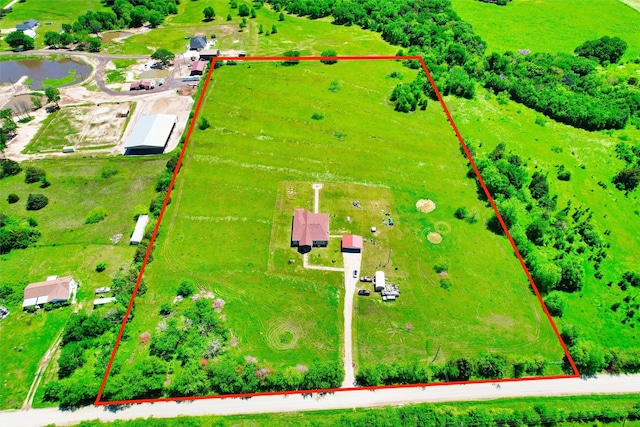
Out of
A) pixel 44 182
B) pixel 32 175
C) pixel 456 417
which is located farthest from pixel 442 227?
pixel 32 175

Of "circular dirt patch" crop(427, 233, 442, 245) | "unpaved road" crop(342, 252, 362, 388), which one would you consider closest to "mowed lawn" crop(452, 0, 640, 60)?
"circular dirt patch" crop(427, 233, 442, 245)

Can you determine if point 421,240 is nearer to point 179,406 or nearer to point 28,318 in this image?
point 179,406

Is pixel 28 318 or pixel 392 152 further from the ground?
pixel 392 152

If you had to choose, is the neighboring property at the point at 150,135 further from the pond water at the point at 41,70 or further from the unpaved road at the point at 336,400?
the unpaved road at the point at 336,400

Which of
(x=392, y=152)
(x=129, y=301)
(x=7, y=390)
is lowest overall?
(x=7, y=390)

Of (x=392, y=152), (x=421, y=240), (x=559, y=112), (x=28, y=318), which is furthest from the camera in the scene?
(x=559, y=112)

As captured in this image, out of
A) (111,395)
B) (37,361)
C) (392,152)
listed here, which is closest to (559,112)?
(392,152)

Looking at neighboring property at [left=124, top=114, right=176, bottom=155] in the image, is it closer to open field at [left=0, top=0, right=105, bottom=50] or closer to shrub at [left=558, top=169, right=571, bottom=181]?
open field at [left=0, top=0, right=105, bottom=50]

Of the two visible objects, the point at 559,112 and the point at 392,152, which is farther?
the point at 559,112
